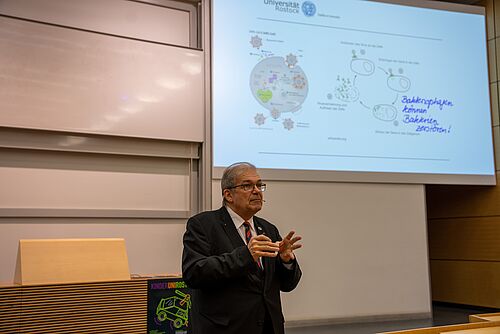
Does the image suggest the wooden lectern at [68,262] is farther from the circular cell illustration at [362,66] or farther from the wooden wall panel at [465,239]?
the wooden wall panel at [465,239]

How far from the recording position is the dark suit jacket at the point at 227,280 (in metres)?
2.08

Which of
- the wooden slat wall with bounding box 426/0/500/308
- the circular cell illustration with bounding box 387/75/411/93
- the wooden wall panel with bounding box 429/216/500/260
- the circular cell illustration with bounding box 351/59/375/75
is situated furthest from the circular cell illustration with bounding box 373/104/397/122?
the wooden wall panel with bounding box 429/216/500/260

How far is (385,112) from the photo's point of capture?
16.8 feet

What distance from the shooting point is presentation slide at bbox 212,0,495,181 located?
15.1 feet

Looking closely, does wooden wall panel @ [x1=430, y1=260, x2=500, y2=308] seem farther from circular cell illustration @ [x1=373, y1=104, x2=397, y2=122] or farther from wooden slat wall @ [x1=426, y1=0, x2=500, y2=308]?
circular cell illustration @ [x1=373, y1=104, x2=397, y2=122]

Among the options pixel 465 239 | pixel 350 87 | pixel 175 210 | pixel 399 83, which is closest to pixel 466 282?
pixel 465 239

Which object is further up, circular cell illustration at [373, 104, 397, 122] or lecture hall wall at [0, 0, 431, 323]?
circular cell illustration at [373, 104, 397, 122]

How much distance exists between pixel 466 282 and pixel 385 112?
217 cm

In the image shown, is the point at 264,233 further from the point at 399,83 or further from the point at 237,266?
the point at 399,83

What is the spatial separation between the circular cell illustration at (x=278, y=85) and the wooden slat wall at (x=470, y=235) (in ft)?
7.33


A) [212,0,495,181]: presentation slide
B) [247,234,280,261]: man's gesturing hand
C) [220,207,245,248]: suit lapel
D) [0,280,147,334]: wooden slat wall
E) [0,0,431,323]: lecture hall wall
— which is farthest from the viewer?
[212,0,495,181]: presentation slide

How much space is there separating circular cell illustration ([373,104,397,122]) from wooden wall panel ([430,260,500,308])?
190 centimetres

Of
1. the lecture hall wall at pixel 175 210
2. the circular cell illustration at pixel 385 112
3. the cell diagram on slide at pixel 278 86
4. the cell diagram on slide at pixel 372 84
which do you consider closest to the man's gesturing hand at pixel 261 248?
the lecture hall wall at pixel 175 210

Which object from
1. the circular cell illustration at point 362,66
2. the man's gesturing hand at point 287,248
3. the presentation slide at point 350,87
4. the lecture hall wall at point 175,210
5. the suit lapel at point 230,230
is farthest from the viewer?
the circular cell illustration at point 362,66
